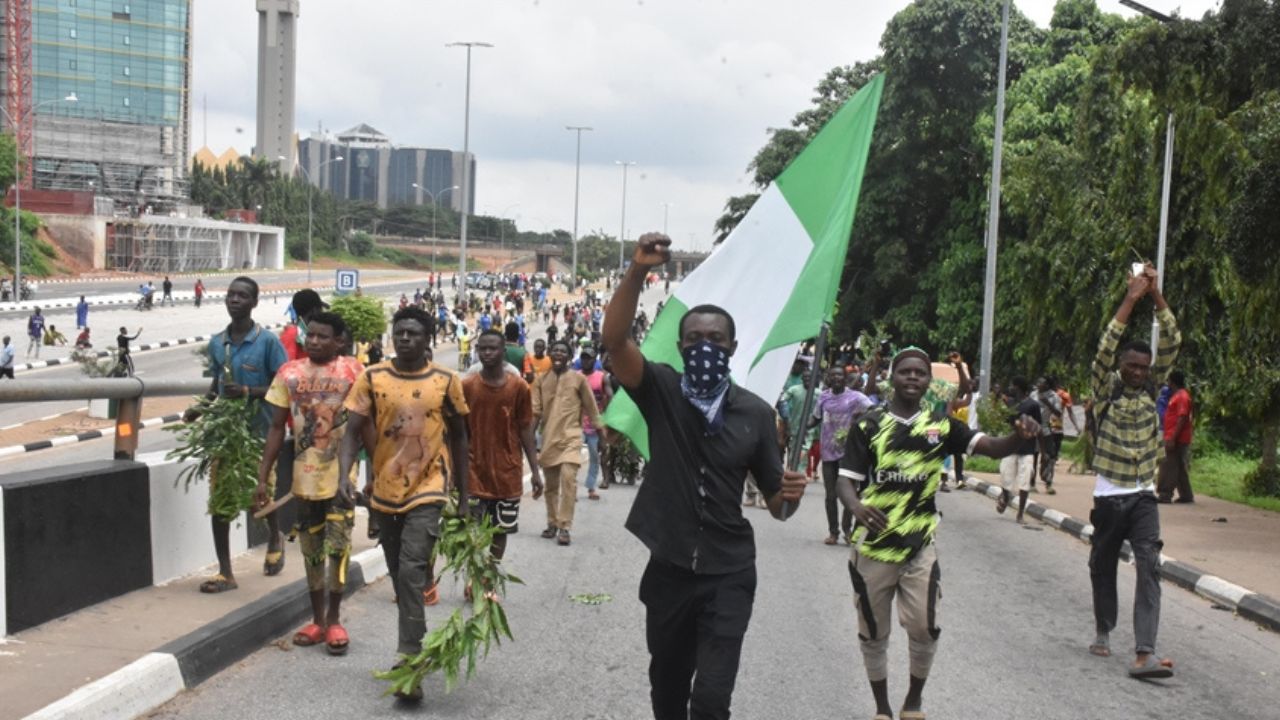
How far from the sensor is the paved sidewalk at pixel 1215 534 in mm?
11891

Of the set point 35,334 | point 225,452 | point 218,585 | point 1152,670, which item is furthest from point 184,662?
point 35,334

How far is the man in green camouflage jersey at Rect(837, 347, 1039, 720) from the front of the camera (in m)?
6.16

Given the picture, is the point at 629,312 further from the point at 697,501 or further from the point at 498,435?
the point at 498,435

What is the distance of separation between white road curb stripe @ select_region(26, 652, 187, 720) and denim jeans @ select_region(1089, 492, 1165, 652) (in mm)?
5014

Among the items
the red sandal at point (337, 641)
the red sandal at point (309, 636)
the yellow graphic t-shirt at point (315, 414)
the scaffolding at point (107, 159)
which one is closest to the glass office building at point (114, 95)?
the scaffolding at point (107, 159)

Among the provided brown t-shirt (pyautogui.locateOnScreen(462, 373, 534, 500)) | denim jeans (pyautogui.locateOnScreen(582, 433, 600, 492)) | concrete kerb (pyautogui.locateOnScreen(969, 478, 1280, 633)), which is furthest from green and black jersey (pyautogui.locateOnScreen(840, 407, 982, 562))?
denim jeans (pyautogui.locateOnScreen(582, 433, 600, 492))

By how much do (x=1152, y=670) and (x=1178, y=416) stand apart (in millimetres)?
10935

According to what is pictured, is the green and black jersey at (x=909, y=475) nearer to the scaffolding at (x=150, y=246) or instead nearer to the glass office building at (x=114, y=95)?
the scaffolding at (x=150, y=246)

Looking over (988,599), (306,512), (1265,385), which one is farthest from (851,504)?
(1265,385)

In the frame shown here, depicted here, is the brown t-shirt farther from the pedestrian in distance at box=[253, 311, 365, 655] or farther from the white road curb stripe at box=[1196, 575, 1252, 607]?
the white road curb stripe at box=[1196, 575, 1252, 607]

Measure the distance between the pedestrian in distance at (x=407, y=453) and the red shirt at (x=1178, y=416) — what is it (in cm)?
1321

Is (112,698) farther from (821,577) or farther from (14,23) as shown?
(14,23)

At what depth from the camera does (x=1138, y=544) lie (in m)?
7.78

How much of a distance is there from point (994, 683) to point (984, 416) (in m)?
19.3
